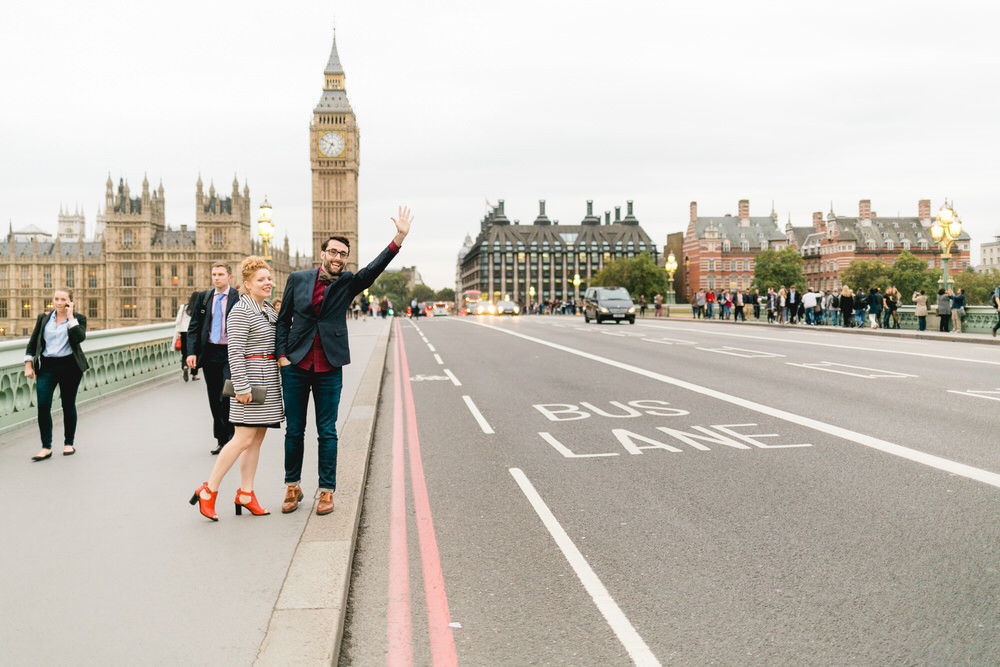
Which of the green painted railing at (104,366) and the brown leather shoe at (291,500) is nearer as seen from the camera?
the brown leather shoe at (291,500)

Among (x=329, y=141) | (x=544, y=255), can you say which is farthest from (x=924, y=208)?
(x=329, y=141)

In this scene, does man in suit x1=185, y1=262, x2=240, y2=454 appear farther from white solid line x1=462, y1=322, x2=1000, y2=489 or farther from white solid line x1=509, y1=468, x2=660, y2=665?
white solid line x1=462, y1=322, x2=1000, y2=489

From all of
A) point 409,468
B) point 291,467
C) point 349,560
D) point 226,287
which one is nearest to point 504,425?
point 409,468

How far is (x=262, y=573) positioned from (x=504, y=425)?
5.70 meters

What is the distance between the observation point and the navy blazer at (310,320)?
5.68 m

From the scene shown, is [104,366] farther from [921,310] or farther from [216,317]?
[921,310]

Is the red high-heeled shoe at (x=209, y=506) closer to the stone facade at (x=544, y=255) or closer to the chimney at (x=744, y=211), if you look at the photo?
the chimney at (x=744, y=211)

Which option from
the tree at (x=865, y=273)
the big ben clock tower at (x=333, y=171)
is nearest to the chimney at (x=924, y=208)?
the tree at (x=865, y=273)

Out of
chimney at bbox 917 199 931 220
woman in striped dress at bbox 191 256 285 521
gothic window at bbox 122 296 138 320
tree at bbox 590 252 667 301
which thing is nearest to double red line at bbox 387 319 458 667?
woman in striped dress at bbox 191 256 285 521

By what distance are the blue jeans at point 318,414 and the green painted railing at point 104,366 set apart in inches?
197

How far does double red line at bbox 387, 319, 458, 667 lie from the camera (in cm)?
374

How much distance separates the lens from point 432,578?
183 inches

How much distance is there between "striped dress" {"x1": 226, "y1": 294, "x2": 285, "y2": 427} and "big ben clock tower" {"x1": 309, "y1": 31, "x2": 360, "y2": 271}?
5469 inches

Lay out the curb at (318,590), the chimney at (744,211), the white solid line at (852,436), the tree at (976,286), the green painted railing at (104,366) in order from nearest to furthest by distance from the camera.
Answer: the curb at (318,590), the white solid line at (852,436), the green painted railing at (104,366), the tree at (976,286), the chimney at (744,211)
